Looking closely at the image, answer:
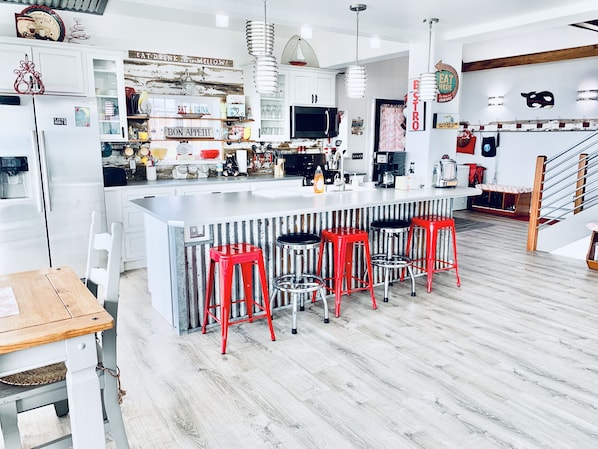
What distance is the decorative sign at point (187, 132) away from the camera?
19.6ft

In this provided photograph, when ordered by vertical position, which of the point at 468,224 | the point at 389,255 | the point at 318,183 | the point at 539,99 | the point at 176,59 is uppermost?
the point at 176,59

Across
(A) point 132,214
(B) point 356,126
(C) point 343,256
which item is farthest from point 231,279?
(B) point 356,126

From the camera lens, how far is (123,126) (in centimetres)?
530

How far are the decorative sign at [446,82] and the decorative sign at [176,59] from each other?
2.78 meters

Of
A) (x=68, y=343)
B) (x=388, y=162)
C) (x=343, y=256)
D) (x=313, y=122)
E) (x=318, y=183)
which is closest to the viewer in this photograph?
(x=68, y=343)

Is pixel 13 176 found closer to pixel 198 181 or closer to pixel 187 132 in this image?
pixel 198 181

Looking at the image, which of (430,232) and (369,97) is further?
(369,97)

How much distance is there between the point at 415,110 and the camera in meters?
6.04

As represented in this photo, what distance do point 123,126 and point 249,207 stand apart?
101 inches

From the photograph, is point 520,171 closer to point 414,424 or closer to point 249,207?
point 249,207

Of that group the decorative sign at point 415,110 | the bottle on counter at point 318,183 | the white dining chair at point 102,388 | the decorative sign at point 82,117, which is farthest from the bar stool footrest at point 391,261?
the decorative sign at point 82,117

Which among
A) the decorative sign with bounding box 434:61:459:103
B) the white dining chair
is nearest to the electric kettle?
the decorative sign with bounding box 434:61:459:103

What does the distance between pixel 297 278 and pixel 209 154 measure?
3084 mm

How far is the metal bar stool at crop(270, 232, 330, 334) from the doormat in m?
4.23
